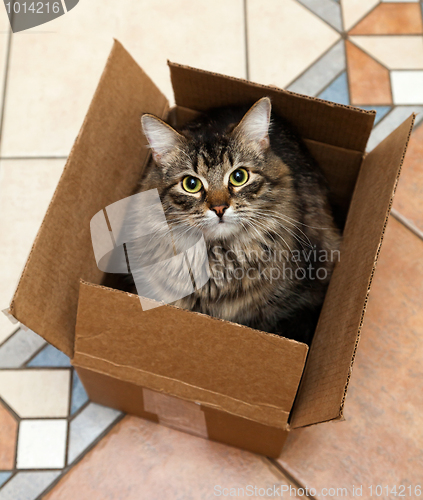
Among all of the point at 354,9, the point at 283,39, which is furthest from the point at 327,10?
the point at 283,39

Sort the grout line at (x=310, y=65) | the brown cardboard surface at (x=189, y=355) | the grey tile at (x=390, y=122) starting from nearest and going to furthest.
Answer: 1. the brown cardboard surface at (x=189, y=355)
2. the grey tile at (x=390, y=122)
3. the grout line at (x=310, y=65)

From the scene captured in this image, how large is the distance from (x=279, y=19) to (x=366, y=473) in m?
1.53

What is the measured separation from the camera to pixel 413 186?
146cm

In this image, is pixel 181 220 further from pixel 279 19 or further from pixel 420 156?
pixel 279 19

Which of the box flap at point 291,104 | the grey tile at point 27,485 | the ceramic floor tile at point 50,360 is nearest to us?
the box flap at point 291,104

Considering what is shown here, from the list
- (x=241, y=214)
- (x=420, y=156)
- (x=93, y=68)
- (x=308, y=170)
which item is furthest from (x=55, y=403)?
(x=420, y=156)

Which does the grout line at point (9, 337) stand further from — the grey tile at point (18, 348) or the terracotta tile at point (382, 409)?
the terracotta tile at point (382, 409)

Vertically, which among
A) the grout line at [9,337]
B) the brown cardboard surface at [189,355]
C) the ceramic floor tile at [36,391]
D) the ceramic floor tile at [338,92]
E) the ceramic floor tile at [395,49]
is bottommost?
the ceramic floor tile at [36,391]

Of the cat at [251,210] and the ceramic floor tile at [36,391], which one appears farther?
the ceramic floor tile at [36,391]

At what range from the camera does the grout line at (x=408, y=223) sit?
1.40 meters

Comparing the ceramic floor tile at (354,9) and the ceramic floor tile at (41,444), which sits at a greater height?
the ceramic floor tile at (354,9)

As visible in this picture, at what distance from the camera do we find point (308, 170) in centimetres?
111

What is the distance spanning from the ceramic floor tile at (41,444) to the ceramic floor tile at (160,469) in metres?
0.06

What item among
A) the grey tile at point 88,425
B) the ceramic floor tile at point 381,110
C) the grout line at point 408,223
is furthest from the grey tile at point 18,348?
the ceramic floor tile at point 381,110
